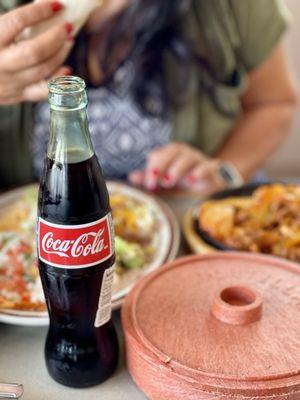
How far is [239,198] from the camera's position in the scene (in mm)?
1230

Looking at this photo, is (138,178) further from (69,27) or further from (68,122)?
(68,122)

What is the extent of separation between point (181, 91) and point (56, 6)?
67 cm

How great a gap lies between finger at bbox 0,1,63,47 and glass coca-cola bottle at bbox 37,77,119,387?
0.28m

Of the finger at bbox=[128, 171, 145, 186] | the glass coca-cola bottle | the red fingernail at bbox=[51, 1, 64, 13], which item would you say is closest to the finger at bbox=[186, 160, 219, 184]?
the finger at bbox=[128, 171, 145, 186]

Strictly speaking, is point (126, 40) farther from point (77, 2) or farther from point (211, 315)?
point (211, 315)

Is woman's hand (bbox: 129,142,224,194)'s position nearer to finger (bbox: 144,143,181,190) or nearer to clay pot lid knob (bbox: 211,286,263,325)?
finger (bbox: 144,143,181,190)

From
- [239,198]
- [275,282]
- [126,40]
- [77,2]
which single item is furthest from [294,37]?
[275,282]

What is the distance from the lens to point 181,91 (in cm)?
156

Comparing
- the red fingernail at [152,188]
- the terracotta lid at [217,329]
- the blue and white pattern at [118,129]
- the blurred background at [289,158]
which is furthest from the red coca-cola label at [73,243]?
the blurred background at [289,158]

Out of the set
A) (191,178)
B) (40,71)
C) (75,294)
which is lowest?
(191,178)

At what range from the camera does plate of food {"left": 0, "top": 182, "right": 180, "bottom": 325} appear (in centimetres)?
89

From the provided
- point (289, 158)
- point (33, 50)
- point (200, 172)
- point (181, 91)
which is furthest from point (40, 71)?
point (289, 158)

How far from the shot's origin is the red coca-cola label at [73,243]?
2.22 feet

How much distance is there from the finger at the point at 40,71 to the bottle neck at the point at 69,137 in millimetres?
317
